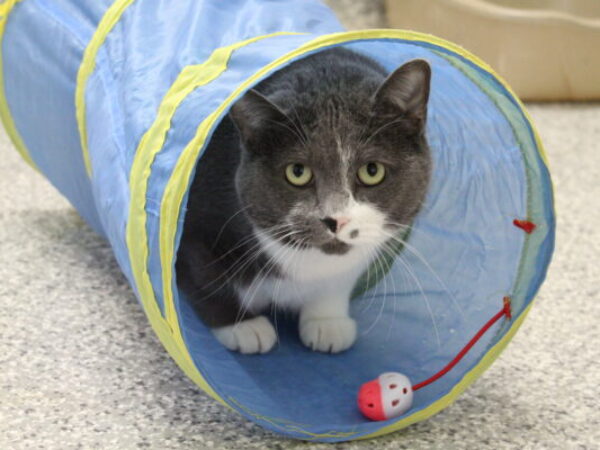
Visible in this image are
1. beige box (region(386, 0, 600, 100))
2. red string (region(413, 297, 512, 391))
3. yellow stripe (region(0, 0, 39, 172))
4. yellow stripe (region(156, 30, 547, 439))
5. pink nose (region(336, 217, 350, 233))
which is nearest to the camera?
yellow stripe (region(156, 30, 547, 439))

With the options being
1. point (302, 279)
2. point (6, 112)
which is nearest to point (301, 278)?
point (302, 279)

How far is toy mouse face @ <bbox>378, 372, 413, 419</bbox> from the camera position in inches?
53.7

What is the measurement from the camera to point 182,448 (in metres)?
1.34

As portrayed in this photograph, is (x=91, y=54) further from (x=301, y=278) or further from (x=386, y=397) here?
(x=386, y=397)

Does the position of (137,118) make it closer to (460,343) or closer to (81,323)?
(81,323)

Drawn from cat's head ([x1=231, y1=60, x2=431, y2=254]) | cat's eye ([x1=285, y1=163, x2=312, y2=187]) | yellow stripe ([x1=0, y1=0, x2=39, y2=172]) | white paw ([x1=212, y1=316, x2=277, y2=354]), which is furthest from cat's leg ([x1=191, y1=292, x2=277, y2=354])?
yellow stripe ([x1=0, y1=0, x2=39, y2=172])

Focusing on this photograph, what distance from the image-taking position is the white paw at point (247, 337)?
1.55m

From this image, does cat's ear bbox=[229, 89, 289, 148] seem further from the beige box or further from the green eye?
the beige box

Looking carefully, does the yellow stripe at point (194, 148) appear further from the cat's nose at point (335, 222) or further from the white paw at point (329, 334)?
the white paw at point (329, 334)

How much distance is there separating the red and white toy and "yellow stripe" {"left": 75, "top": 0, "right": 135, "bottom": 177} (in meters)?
0.67

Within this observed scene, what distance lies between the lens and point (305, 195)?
1.35 metres

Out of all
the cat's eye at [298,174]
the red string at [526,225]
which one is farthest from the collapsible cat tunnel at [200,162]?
the cat's eye at [298,174]

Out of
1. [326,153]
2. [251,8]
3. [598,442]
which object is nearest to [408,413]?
[598,442]

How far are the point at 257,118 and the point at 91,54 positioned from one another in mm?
439
